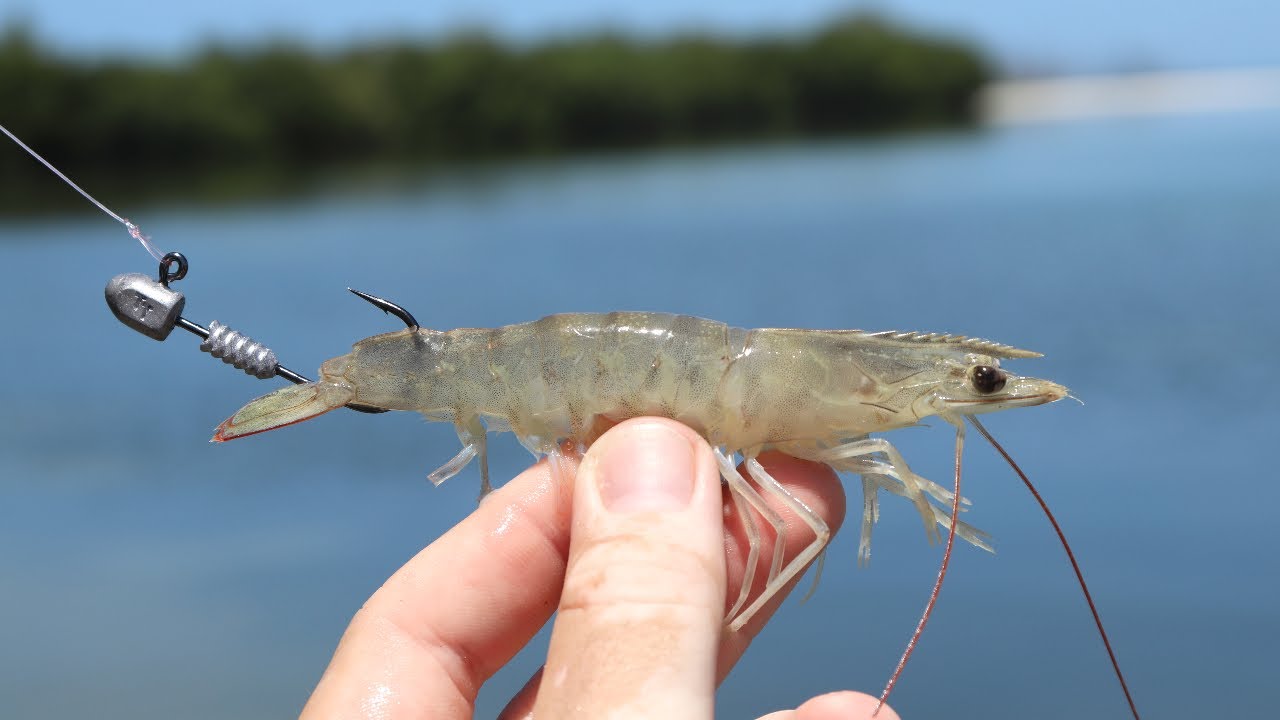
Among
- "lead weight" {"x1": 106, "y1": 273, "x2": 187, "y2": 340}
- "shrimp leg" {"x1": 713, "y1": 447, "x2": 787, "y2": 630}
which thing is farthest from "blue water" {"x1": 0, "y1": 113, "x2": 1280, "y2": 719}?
"lead weight" {"x1": 106, "y1": 273, "x2": 187, "y2": 340}

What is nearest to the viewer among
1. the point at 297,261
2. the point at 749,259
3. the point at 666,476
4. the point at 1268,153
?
the point at 666,476

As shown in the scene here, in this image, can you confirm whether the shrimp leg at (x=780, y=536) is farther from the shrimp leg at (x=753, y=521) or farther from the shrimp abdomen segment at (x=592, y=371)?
the shrimp abdomen segment at (x=592, y=371)

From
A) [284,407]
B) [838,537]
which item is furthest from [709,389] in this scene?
[838,537]

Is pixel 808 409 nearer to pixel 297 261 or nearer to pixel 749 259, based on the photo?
pixel 749 259

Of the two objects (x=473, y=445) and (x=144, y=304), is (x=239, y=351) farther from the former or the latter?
(x=473, y=445)

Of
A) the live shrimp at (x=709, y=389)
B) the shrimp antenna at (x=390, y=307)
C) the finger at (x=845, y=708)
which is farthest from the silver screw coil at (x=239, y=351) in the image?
the finger at (x=845, y=708)

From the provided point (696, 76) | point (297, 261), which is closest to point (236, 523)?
point (297, 261)
